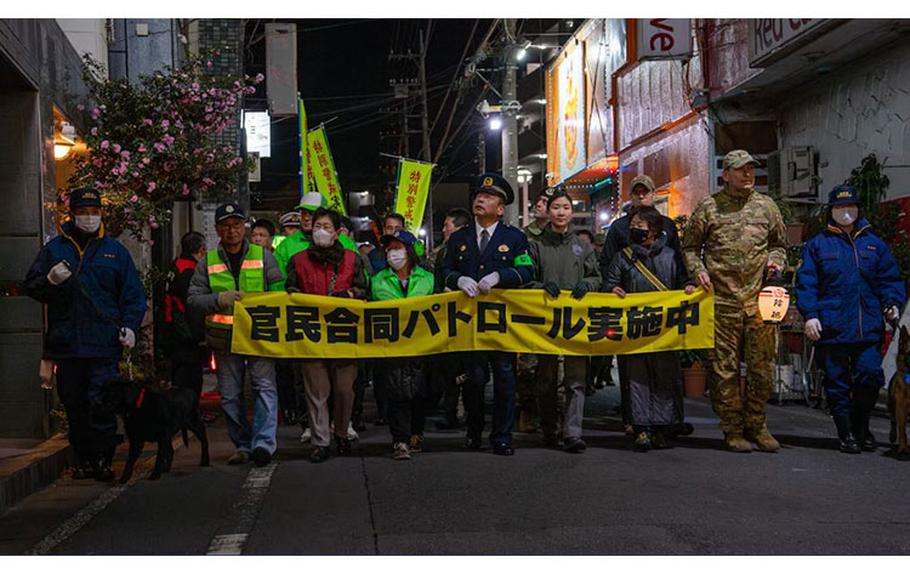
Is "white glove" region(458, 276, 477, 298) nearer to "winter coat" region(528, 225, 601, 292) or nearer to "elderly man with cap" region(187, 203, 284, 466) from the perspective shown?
"winter coat" region(528, 225, 601, 292)

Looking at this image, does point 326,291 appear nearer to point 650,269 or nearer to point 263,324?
point 263,324

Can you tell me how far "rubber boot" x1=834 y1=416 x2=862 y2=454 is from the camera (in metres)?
8.12

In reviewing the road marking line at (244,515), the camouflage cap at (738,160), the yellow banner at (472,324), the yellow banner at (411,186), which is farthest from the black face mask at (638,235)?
the yellow banner at (411,186)

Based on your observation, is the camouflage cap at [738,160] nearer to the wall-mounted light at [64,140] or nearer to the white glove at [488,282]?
the white glove at [488,282]

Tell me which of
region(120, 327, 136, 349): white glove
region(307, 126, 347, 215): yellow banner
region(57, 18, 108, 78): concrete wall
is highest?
region(57, 18, 108, 78): concrete wall

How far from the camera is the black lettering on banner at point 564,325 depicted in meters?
8.38

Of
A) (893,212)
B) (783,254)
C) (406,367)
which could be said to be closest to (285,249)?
(406,367)

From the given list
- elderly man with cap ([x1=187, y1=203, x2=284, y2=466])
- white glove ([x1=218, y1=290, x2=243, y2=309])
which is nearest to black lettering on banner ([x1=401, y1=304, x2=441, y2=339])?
elderly man with cap ([x1=187, y1=203, x2=284, y2=466])

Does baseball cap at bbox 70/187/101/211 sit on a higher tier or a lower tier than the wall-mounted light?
lower

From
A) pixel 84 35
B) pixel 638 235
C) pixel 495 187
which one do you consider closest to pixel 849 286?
pixel 638 235

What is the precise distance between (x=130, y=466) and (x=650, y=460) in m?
4.00

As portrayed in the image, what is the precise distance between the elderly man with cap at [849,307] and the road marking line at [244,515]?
4616 millimetres

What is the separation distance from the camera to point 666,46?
15758 millimetres

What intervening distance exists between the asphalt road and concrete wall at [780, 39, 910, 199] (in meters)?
4.99
